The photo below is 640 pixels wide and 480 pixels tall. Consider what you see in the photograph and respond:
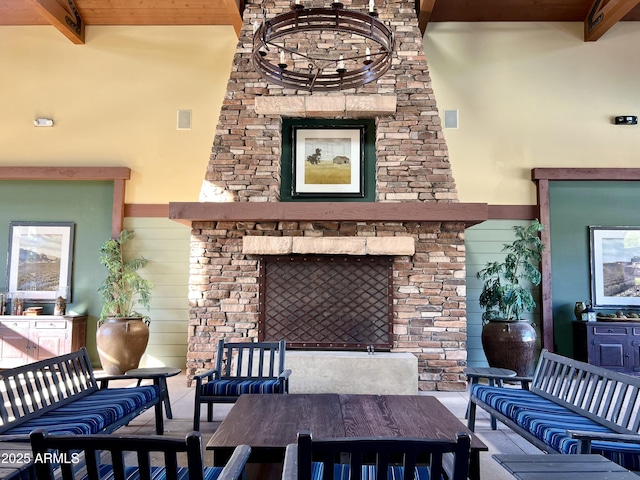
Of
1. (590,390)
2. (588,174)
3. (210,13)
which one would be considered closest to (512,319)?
(590,390)

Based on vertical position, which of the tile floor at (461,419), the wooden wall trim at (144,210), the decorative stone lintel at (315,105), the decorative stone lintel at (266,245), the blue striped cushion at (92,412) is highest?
the decorative stone lintel at (315,105)

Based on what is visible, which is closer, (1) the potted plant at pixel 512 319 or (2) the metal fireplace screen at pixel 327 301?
(2) the metal fireplace screen at pixel 327 301

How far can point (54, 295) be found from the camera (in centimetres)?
674

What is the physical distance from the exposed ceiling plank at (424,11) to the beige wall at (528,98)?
28cm

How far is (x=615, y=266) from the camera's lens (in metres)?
6.61

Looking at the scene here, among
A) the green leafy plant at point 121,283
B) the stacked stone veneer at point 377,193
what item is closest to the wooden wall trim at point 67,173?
the green leafy plant at point 121,283

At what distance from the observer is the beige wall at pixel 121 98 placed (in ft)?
22.8

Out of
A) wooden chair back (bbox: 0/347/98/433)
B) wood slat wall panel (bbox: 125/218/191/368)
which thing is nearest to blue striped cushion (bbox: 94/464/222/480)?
wooden chair back (bbox: 0/347/98/433)

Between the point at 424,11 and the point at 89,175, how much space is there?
539cm

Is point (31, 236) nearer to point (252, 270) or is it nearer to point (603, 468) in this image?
point (252, 270)

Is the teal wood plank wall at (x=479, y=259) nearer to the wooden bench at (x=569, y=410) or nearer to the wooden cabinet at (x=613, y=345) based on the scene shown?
the wooden cabinet at (x=613, y=345)

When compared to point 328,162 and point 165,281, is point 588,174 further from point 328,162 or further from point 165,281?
point 165,281

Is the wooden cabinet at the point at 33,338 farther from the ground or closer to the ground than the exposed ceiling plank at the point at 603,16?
closer to the ground

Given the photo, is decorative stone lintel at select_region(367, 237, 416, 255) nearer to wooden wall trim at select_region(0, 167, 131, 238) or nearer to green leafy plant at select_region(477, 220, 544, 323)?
green leafy plant at select_region(477, 220, 544, 323)
